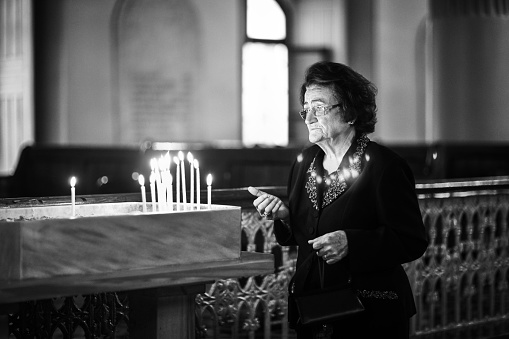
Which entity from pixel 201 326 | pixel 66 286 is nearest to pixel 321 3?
pixel 201 326

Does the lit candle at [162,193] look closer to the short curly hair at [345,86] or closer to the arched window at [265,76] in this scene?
the short curly hair at [345,86]

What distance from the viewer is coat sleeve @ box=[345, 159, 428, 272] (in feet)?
10.0

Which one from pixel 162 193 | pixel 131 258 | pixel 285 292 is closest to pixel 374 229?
pixel 162 193

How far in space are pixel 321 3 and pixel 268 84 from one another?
1.76 m

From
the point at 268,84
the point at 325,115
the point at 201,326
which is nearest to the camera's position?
the point at 325,115

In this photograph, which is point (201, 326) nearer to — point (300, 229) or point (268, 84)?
point (300, 229)

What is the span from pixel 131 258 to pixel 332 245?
2.39 ft

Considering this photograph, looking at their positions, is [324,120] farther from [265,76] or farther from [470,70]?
[265,76]

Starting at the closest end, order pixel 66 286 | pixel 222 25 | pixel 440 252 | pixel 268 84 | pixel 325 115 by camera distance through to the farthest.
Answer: pixel 66 286 → pixel 325 115 → pixel 440 252 → pixel 222 25 → pixel 268 84

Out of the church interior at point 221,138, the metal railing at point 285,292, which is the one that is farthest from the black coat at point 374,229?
the metal railing at point 285,292

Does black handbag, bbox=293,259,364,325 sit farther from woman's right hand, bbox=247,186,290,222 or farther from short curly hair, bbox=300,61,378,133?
short curly hair, bbox=300,61,378,133

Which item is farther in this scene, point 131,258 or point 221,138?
point 221,138

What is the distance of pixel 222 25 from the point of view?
14289mm

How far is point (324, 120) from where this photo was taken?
A: 323 centimetres
